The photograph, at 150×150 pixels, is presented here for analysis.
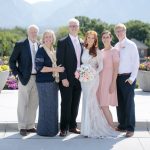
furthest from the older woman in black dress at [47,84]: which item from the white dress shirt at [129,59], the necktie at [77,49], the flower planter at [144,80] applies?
the flower planter at [144,80]

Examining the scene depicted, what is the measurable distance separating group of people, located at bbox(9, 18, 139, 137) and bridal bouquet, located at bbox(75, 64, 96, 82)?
8 centimetres

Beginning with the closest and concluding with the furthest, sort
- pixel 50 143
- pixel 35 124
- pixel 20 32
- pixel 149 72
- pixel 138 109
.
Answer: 1. pixel 50 143
2. pixel 35 124
3. pixel 138 109
4. pixel 149 72
5. pixel 20 32

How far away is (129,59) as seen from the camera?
278 inches

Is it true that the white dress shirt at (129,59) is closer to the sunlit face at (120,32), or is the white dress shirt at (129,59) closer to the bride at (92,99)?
the sunlit face at (120,32)

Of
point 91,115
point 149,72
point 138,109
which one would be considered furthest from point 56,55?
point 149,72

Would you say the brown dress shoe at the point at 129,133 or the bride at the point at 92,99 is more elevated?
the bride at the point at 92,99

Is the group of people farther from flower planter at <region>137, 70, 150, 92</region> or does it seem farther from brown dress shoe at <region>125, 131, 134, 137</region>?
flower planter at <region>137, 70, 150, 92</region>

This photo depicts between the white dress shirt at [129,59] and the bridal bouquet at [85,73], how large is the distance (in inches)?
19.3

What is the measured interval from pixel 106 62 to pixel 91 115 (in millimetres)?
854

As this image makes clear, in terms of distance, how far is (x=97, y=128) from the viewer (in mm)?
7156

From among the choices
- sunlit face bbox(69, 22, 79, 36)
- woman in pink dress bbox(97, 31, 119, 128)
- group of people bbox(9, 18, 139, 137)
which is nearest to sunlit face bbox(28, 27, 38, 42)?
group of people bbox(9, 18, 139, 137)

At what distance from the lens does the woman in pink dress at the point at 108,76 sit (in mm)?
7027

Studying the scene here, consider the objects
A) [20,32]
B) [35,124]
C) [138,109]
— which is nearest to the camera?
[35,124]

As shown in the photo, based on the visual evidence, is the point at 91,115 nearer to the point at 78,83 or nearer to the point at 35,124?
the point at 78,83
